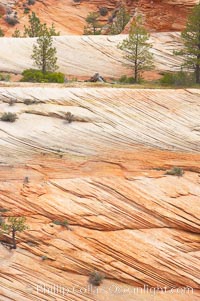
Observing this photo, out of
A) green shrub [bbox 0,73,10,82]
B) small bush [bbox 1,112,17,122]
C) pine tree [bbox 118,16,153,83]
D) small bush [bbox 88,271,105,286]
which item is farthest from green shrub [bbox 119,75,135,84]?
small bush [bbox 88,271,105,286]

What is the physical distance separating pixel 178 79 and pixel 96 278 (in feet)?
56.2

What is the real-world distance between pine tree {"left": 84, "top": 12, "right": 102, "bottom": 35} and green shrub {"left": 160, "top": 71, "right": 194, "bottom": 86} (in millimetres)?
24714

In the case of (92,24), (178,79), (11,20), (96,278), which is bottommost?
(96,278)

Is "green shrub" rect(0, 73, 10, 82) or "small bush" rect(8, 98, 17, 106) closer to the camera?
"small bush" rect(8, 98, 17, 106)

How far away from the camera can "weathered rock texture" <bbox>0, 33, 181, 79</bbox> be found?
39.1 meters

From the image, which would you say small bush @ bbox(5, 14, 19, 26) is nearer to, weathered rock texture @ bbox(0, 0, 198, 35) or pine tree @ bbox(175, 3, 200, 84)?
weathered rock texture @ bbox(0, 0, 198, 35)

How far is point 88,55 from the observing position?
1604 inches

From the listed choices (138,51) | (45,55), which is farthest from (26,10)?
(138,51)

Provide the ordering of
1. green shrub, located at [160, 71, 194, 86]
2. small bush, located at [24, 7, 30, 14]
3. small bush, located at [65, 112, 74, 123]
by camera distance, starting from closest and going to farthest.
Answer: small bush, located at [65, 112, 74, 123], green shrub, located at [160, 71, 194, 86], small bush, located at [24, 7, 30, 14]

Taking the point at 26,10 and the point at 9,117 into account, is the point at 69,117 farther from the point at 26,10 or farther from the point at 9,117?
the point at 26,10

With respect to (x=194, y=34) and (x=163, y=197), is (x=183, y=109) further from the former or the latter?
(x=194, y=34)

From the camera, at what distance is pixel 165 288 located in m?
21.4

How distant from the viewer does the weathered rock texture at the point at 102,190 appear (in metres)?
21.3

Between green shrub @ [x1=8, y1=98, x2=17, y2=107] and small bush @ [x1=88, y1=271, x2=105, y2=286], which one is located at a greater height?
green shrub @ [x1=8, y1=98, x2=17, y2=107]
